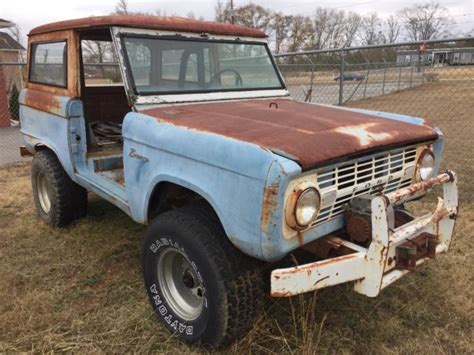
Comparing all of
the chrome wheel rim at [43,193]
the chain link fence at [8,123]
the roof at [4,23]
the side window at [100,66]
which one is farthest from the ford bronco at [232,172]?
the roof at [4,23]

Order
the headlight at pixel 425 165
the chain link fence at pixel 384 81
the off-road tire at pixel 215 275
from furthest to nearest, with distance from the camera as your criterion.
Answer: the chain link fence at pixel 384 81 < the headlight at pixel 425 165 < the off-road tire at pixel 215 275

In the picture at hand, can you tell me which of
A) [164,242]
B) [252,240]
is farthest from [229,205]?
[164,242]

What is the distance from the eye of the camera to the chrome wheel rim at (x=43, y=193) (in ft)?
15.1

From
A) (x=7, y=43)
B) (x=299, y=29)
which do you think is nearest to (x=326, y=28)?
(x=299, y=29)

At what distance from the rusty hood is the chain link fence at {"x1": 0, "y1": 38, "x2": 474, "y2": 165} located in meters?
3.70

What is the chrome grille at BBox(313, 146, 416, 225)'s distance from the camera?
7.59 feet

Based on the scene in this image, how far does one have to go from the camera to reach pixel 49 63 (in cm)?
420

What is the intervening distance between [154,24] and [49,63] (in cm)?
139

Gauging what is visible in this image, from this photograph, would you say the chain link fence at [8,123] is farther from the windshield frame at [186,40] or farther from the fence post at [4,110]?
the windshield frame at [186,40]

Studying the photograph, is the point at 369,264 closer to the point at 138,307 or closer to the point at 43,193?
the point at 138,307

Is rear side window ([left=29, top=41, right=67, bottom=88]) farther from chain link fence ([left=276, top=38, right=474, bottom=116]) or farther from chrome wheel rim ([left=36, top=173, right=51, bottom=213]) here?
Answer: chain link fence ([left=276, top=38, right=474, bottom=116])

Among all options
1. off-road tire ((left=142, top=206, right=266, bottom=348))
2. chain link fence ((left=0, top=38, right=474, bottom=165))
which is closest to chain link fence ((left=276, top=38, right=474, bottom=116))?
chain link fence ((left=0, top=38, right=474, bottom=165))

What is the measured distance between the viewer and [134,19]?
3.37 m

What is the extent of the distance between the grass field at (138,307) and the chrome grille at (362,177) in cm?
75
